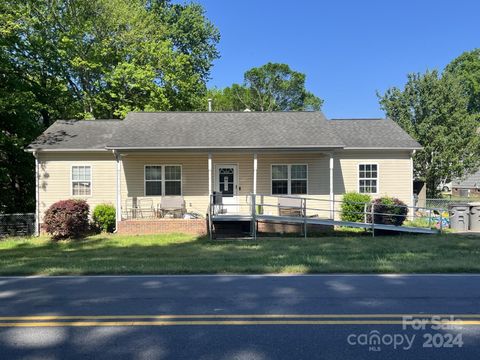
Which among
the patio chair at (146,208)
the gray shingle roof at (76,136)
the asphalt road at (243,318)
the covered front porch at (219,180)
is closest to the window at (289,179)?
the covered front porch at (219,180)

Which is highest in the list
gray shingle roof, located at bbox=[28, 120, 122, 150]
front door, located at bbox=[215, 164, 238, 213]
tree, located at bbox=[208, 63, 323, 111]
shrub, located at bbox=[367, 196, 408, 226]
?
tree, located at bbox=[208, 63, 323, 111]

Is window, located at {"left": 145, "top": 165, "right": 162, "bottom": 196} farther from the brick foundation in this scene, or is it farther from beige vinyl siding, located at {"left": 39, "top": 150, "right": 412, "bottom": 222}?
the brick foundation

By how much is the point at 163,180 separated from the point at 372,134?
34.0 feet

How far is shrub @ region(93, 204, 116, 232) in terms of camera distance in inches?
716

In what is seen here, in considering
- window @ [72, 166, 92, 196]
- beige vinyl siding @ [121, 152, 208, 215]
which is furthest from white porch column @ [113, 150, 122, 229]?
window @ [72, 166, 92, 196]

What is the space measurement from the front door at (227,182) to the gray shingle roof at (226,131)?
1641mm

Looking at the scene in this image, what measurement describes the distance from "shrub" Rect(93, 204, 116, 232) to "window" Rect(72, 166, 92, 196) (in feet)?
3.89

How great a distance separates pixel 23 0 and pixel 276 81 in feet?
137

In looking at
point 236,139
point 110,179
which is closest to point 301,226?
point 236,139

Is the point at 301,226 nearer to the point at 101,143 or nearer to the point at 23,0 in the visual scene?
the point at 101,143

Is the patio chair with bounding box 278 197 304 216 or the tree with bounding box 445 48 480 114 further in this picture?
the tree with bounding box 445 48 480 114

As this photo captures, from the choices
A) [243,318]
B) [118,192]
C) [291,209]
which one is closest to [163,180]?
[118,192]

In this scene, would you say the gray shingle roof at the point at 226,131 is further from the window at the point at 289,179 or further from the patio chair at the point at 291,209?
the patio chair at the point at 291,209

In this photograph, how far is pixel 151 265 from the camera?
9812mm
